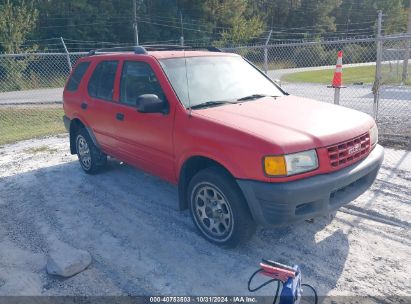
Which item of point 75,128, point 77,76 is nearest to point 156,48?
point 77,76

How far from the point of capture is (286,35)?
4206cm

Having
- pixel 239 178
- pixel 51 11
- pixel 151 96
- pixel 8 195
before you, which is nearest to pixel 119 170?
pixel 8 195

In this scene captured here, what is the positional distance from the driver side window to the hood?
0.74 meters

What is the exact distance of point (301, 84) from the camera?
18750 mm

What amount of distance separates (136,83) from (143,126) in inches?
22.7

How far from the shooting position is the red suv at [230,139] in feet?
10.2

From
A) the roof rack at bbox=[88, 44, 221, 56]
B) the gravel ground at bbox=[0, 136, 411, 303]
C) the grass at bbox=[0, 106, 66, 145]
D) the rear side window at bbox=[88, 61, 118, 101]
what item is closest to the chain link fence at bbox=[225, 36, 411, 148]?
the gravel ground at bbox=[0, 136, 411, 303]

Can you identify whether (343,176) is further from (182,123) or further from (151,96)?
(151,96)

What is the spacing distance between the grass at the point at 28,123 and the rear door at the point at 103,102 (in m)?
4.27

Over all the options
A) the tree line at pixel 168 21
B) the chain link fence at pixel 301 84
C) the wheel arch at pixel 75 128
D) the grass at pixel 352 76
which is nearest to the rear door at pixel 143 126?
the wheel arch at pixel 75 128

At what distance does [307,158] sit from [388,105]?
31.3ft

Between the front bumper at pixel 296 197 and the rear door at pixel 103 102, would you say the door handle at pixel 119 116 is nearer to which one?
the rear door at pixel 103 102

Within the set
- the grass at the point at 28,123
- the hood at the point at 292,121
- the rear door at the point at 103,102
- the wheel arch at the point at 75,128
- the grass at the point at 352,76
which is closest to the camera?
the hood at the point at 292,121

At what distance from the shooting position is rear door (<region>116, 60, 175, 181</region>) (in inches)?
157
